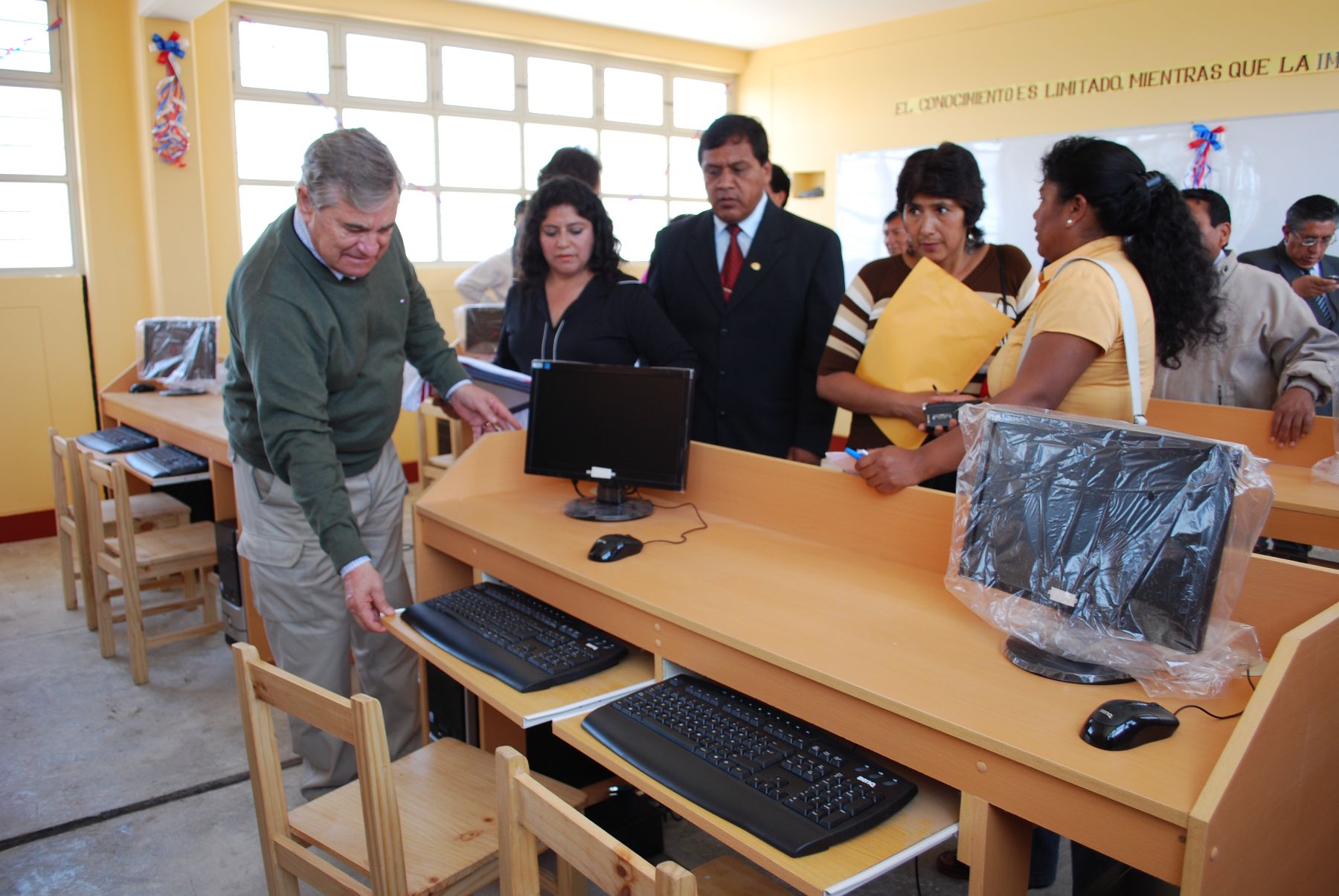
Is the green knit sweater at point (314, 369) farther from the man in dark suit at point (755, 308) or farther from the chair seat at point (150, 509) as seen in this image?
the chair seat at point (150, 509)

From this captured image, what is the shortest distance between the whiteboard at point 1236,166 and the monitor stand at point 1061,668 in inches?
118

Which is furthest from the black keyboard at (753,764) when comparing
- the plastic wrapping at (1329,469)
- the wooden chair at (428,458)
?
the wooden chair at (428,458)

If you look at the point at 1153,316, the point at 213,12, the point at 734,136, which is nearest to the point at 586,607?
the point at 1153,316

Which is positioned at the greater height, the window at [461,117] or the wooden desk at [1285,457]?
the window at [461,117]

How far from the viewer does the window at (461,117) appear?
579cm

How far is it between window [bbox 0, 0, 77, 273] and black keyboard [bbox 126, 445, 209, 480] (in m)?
1.96

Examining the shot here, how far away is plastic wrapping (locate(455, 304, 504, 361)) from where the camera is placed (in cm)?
487

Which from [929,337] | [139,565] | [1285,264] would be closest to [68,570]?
[139,565]

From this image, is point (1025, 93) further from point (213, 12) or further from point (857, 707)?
point (857, 707)

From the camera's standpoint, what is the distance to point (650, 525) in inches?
88.7

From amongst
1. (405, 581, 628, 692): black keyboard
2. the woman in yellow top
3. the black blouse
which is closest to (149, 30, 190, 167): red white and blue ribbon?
the black blouse

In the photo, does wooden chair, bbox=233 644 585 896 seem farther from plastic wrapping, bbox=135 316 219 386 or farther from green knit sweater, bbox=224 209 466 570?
plastic wrapping, bbox=135 316 219 386

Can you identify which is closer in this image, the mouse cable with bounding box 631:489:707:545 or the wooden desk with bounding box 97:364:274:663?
the mouse cable with bounding box 631:489:707:545

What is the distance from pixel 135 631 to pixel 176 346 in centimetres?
164
